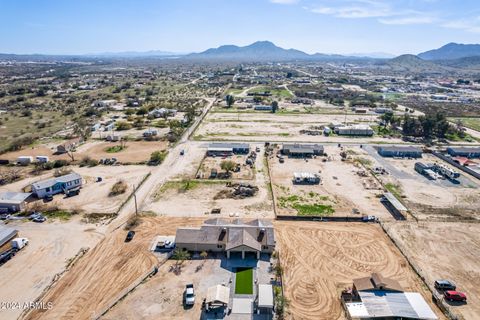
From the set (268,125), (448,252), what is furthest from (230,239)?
(268,125)

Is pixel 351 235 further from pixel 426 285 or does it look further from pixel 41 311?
pixel 41 311

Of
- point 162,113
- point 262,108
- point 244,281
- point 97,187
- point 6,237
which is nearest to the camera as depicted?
point 244,281

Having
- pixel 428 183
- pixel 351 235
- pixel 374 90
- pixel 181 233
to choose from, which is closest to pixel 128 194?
pixel 181 233

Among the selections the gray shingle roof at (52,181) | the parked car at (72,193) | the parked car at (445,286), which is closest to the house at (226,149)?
the gray shingle roof at (52,181)

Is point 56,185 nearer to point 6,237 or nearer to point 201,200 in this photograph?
point 6,237

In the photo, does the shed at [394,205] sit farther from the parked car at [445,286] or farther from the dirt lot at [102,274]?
the dirt lot at [102,274]
